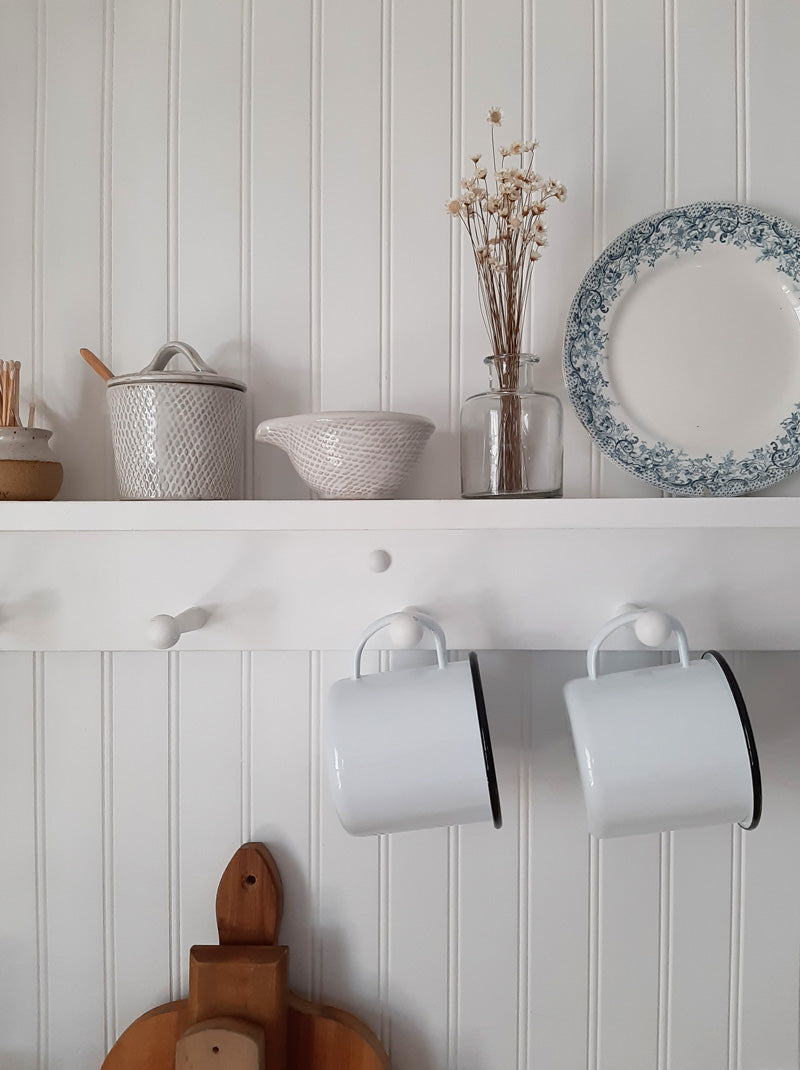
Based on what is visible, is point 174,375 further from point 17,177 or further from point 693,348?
point 693,348

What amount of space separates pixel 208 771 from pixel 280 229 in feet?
2.02

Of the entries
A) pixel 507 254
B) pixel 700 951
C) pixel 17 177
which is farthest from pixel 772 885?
pixel 17 177

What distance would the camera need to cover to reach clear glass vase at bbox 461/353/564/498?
0.71 metres

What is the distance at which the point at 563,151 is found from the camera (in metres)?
0.79

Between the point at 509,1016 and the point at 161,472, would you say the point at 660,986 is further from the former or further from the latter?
the point at 161,472

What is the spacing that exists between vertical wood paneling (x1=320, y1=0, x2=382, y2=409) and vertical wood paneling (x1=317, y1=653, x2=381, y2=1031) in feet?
1.15

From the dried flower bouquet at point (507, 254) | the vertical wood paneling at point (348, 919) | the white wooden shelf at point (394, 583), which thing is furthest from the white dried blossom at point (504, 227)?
the vertical wood paneling at point (348, 919)

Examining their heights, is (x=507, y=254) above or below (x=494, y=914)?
above

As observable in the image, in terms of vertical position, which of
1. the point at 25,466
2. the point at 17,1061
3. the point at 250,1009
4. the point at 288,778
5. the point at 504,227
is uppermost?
the point at 504,227

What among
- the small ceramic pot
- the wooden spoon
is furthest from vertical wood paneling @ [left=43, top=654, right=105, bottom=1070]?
the wooden spoon

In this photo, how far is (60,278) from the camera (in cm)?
82

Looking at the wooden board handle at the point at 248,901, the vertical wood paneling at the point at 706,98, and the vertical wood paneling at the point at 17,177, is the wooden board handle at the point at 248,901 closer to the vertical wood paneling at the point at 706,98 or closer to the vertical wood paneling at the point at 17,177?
the vertical wood paneling at the point at 17,177

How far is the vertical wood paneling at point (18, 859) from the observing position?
83 cm

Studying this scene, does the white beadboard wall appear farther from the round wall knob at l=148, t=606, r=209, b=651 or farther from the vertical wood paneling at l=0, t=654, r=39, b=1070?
the round wall knob at l=148, t=606, r=209, b=651
